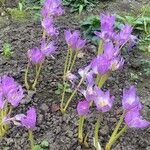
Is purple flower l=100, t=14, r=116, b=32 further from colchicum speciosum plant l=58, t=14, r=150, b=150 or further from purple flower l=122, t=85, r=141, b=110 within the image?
purple flower l=122, t=85, r=141, b=110

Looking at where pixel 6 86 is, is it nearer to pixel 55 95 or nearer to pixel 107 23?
pixel 55 95

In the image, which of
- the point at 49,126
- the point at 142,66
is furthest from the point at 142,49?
the point at 49,126

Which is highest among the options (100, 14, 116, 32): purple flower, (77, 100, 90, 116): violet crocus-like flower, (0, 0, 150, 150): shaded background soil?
(100, 14, 116, 32): purple flower

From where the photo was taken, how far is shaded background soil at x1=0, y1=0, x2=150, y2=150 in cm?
292

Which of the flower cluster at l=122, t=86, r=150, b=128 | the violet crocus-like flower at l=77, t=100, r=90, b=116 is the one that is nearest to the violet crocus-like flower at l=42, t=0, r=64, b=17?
the violet crocus-like flower at l=77, t=100, r=90, b=116

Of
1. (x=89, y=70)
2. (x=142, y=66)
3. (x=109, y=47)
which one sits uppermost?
(x=109, y=47)

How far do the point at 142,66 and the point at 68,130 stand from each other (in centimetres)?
106

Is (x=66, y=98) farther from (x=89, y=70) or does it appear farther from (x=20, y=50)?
(x=20, y=50)

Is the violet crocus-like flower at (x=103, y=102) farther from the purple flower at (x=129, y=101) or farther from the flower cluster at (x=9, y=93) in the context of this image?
the flower cluster at (x=9, y=93)

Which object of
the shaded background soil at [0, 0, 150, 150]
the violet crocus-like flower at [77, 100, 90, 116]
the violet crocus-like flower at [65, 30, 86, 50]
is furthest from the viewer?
the violet crocus-like flower at [65, 30, 86, 50]

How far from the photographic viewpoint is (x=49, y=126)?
3021 mm

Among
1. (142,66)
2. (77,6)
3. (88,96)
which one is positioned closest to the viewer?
(88,96)

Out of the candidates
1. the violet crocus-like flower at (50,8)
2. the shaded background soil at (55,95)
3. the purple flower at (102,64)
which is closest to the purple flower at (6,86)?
the shaded background soil at (55,95)

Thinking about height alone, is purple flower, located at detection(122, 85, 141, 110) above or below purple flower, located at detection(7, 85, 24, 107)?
above
